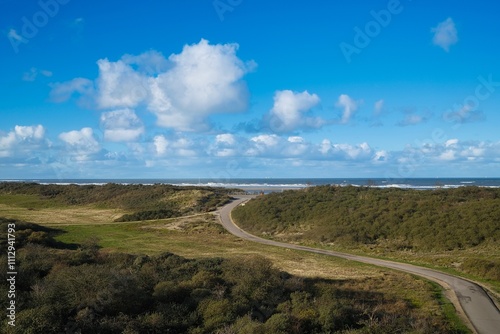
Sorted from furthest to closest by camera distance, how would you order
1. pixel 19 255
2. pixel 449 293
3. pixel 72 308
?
pixel 449 293
pixel 19 255
pixel 72 308

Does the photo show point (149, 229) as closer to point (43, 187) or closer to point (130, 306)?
point (130, 306)

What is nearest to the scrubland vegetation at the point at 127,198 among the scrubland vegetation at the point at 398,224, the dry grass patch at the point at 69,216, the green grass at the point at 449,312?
the dry grass patch at the point at 69,216

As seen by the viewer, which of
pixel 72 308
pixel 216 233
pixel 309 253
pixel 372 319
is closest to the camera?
pixel 72 308

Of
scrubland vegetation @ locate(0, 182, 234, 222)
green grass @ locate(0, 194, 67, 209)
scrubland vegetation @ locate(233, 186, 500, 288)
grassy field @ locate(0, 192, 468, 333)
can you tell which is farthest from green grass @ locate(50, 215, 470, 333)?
green grass @ locate(0, 194, 67, 209)

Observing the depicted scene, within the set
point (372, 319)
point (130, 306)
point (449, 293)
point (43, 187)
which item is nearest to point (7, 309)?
point (130, 306)

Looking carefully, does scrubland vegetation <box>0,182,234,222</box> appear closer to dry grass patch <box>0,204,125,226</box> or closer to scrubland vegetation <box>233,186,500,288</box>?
dry grass patch <box>0,204,125,226</box>

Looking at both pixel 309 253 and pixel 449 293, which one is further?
pixel 309 253
